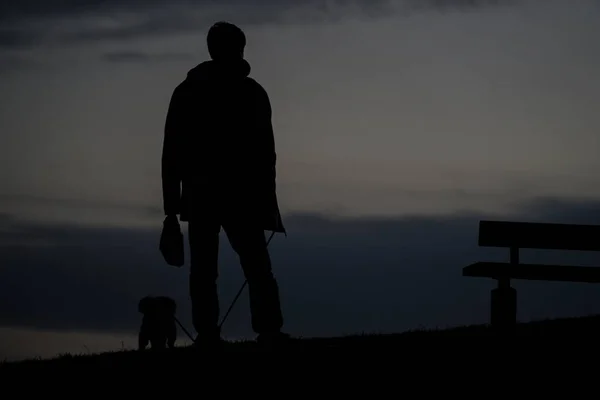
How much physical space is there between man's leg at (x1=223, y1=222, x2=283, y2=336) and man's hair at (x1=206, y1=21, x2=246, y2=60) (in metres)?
1.35

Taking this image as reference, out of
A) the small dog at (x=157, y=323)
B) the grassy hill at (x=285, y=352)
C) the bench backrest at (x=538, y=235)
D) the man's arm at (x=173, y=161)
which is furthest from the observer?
the small dog at (x=157, y=323)

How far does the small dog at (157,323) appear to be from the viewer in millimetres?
15453

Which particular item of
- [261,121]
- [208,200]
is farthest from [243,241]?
[261,121]

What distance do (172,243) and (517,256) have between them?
438 centimetres

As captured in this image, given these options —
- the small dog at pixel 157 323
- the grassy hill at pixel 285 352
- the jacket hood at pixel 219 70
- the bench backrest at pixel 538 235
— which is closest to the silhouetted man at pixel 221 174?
the jacket hood at pixel 219 70

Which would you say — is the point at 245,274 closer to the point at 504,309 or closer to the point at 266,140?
the point at 266,140

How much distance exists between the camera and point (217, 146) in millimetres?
8633

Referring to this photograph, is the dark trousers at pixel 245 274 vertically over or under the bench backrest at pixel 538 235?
under

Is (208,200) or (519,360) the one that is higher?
(208,200)

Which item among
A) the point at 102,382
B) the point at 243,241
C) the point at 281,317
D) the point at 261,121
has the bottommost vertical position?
the point at 102,382

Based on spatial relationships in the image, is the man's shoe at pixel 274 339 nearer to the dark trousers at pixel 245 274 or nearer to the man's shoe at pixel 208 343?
the dark trousers at pixel 245 274

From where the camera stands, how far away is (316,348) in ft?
27.2

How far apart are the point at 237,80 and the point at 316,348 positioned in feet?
7.22

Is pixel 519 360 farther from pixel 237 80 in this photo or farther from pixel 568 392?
pixel 237 80
